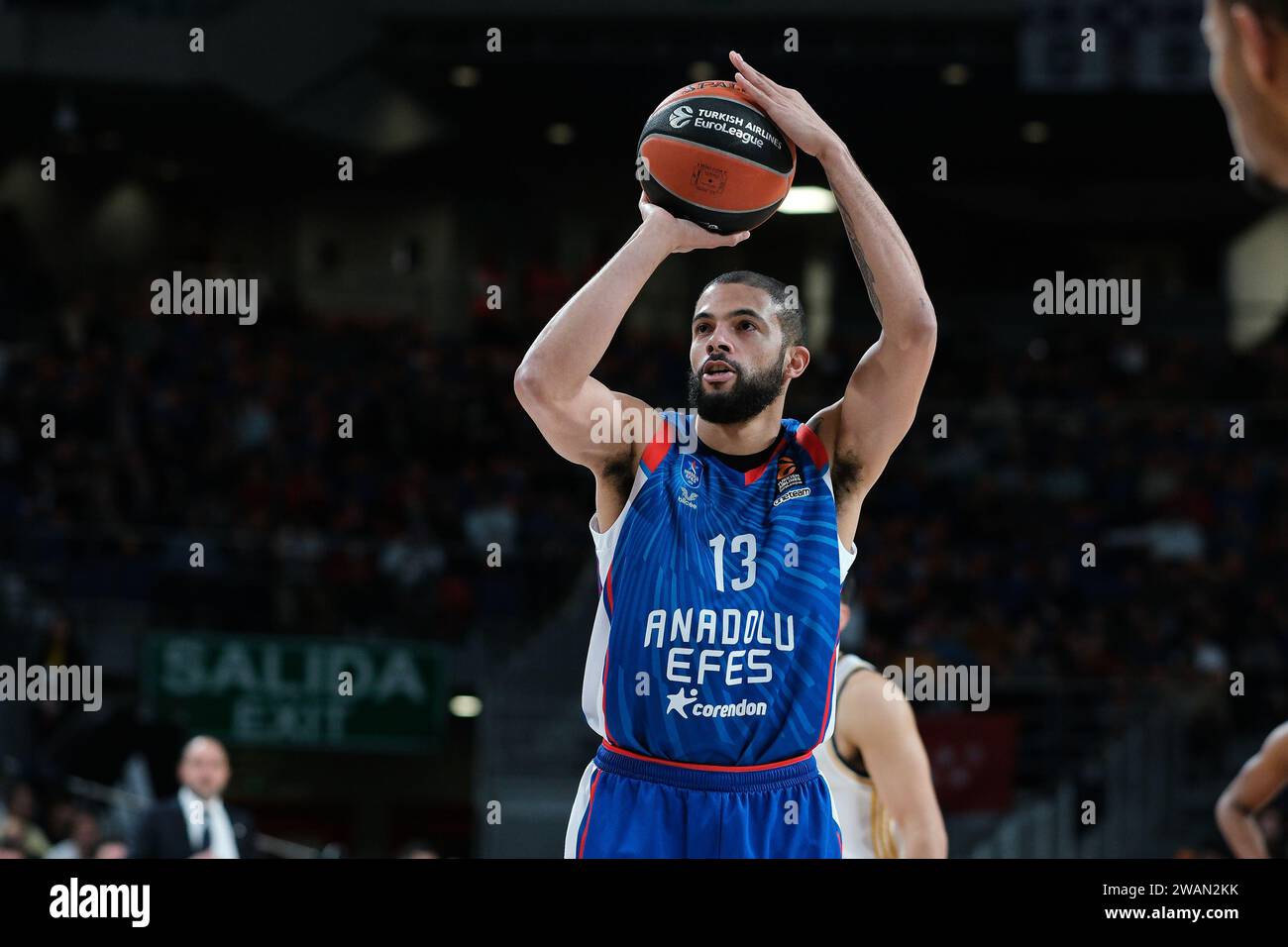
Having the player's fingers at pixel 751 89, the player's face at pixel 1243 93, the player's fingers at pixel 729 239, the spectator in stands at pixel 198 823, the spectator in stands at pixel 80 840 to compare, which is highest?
the player's fingers at pixel 751 89

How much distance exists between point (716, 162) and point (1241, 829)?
2.48 m

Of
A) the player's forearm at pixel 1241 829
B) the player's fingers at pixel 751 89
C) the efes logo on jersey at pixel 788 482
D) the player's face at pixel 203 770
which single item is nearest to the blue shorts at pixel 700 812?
the efes logo on jersey at pixel 788 482

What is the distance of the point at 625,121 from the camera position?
63.3ft

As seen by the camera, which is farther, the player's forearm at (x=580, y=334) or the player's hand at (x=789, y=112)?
the player's hand at (x=789, y=112)

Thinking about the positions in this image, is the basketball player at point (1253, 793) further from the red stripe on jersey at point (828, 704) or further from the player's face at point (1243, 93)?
the player's face at point (1243, 93)

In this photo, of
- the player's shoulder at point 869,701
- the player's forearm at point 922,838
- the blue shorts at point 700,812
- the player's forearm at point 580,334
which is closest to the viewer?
the player's forearm at point 580,334

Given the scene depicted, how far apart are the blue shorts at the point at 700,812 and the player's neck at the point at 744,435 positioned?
2.57 feet

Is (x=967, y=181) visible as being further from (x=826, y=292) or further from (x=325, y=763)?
(x=325, y=763)

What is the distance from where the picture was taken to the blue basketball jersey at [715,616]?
13.0ft

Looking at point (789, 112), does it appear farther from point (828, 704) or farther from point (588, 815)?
point (588, 815)

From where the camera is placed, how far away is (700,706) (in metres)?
3.97

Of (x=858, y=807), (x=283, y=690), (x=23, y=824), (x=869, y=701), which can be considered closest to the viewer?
(x=869, y=701)

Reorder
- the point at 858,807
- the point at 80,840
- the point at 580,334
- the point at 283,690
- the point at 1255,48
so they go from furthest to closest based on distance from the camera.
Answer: the point at 283,690 → the point at 80,840 → the point at 858,807 → the point at 580,334 → the point at 1255,48

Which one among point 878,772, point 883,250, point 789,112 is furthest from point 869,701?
point 789,112
